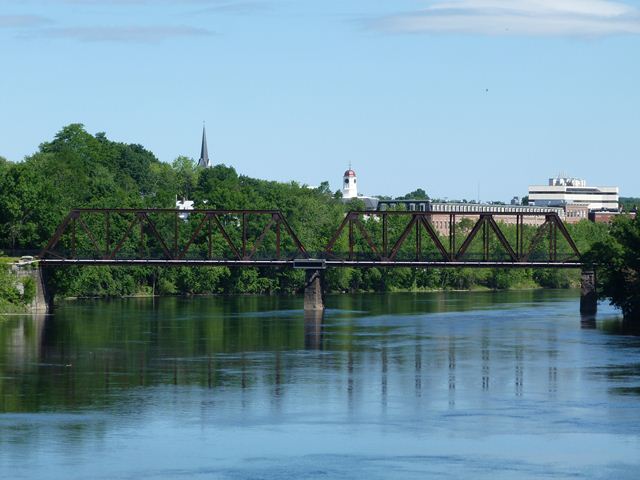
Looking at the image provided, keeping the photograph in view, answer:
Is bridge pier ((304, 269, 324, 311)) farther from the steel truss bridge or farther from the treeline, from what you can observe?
the treeline

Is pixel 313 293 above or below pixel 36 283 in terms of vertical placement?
below

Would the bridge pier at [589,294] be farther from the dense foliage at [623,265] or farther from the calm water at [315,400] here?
the calm water at [315,400]

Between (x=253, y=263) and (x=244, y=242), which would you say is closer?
(x=253, y=263)

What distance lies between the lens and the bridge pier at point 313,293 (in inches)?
5221

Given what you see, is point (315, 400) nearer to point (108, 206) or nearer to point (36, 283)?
point (36, 283)

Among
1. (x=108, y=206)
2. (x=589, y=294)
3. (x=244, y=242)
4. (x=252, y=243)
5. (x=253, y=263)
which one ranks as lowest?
(x=589, y=294)

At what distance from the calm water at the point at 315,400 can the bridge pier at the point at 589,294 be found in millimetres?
17171

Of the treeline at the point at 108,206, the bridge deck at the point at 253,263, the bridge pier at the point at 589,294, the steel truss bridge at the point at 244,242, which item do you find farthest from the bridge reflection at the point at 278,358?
the treeline at the point at 108,206

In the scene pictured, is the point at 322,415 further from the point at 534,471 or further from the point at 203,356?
the point at 203,356

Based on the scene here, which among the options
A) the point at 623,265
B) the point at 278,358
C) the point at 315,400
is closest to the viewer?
the point at 315,400

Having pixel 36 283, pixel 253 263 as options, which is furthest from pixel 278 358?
pixel 253 263

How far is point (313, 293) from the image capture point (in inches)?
5241

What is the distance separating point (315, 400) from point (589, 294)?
228 ft

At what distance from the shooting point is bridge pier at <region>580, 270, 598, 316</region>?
133m
